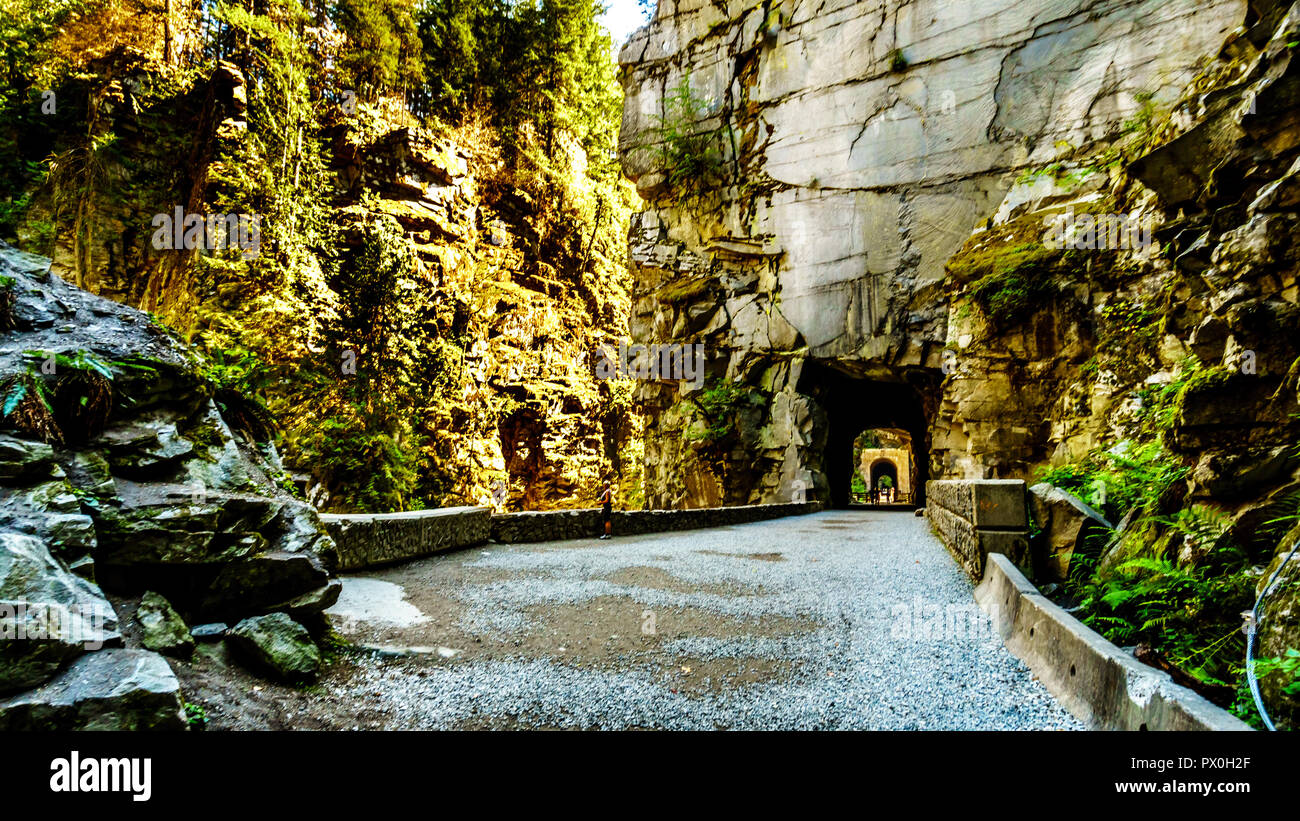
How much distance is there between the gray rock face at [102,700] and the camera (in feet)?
5.62

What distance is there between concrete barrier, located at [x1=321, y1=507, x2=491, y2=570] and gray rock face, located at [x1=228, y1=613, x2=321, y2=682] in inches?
67.5

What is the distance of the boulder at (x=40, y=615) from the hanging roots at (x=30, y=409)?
2.82ft

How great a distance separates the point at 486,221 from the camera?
19.4 metres

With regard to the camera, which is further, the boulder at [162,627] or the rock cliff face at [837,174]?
the rock cliff face at [837,174]

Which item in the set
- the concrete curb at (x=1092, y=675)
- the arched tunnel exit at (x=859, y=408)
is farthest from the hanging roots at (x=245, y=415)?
the arched tunnel exit at (x=859, y=408)

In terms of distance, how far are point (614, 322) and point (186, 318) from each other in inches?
578

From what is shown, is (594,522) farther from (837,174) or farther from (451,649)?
(837,174)

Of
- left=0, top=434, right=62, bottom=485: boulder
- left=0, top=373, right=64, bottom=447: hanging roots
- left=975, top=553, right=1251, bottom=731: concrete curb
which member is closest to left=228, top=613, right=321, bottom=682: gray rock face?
left=0, top=434, right=62, bottom=485: boulder

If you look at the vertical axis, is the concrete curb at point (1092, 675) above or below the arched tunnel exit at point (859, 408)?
below

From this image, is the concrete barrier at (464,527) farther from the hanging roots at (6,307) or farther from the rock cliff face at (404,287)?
the rock cliff face at (404,287)

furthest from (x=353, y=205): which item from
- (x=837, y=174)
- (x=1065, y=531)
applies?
(x=1065, y=531)

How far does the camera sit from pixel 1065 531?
4.96m
